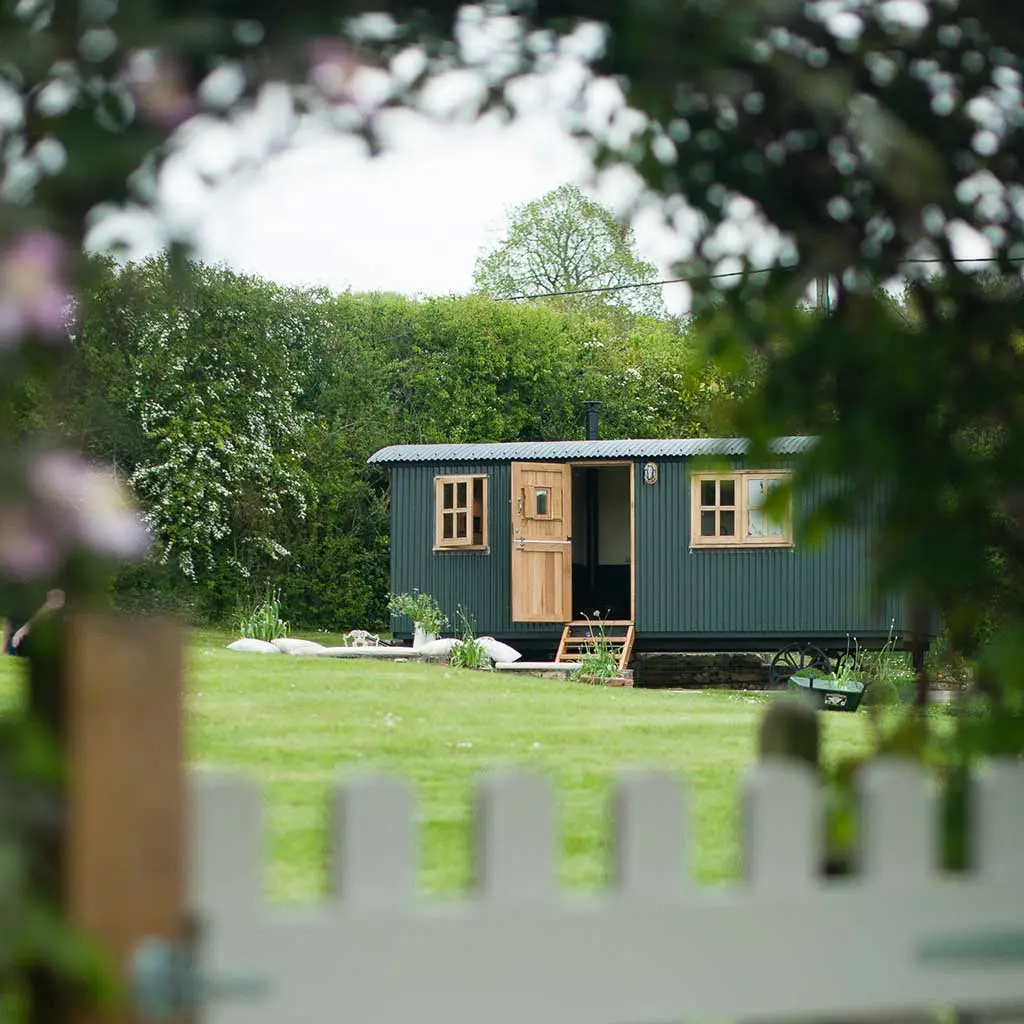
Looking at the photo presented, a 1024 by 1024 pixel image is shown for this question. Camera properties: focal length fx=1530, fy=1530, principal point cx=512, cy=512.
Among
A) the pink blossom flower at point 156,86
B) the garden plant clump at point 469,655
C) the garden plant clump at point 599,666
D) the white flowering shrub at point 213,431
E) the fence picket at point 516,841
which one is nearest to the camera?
the pink blossom flower at point 156,86

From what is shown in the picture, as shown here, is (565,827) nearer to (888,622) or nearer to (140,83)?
(140,83)

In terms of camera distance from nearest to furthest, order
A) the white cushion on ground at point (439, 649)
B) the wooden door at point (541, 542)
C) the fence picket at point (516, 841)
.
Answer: the fence picket at point (516, 841)
the white cushion on ground at point (439, 649)
the wooden door at point (541, 542)

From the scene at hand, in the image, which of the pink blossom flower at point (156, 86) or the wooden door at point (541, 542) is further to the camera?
the wooden door at point (541, 542)

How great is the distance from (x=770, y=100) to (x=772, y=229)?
23 centimetres

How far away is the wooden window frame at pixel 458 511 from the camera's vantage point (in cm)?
1605

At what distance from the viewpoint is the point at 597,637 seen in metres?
15.6

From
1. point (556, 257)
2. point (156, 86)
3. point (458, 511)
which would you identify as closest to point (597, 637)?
point (458, 511)

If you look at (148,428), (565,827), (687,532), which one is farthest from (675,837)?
(148,428)

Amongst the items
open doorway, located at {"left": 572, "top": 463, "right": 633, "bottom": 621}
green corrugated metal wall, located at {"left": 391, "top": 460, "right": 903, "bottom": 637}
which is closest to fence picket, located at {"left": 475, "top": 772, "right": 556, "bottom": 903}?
green corrugated metal wall, located at {"left": 391, "top": 460, "right": 903, "bottom": 637}

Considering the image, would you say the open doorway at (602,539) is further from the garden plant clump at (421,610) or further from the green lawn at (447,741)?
the green lawn at (447,741)

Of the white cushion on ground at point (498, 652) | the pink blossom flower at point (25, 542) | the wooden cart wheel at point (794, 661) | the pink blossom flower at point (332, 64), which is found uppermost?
the pink blossom flower at point (332, 64)

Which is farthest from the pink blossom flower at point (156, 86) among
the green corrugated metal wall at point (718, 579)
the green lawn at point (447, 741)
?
the green corrugated metal wall at point (718, 579)

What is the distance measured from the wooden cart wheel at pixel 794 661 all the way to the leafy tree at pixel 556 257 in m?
15.9

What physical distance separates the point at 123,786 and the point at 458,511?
15.0 meters
